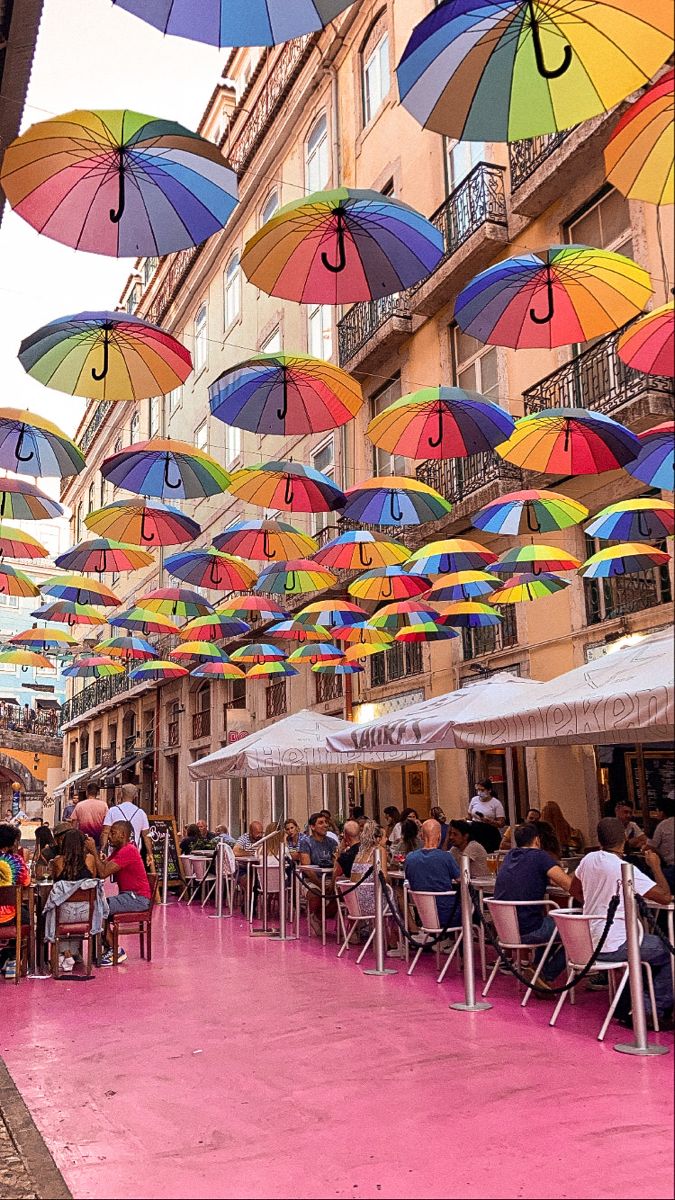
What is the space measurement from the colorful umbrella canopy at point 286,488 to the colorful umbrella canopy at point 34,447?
1794mm

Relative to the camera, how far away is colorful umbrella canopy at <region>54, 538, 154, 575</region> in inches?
551

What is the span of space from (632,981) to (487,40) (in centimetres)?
443

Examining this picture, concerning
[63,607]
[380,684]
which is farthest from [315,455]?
[63,607]

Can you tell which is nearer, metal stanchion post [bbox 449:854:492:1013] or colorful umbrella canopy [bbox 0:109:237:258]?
colorful umbrella canopy [bbox 0:109:237:258]

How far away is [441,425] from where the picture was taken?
31.5 ft

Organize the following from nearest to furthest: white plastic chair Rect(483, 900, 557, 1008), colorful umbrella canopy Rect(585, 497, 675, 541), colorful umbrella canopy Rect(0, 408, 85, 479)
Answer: white plastic chair Rect(483, 900, 557, 1008), colorful umbrella canopy Rect(585, 497, 675, 541), colorful umbrella canopy Rect(0, 408, 85, 479)

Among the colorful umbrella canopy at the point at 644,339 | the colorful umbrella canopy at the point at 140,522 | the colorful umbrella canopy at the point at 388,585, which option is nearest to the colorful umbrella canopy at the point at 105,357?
the colorful umbrella canopy at the point at 644,339

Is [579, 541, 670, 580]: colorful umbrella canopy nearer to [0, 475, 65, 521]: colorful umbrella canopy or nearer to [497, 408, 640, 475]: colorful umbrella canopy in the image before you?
[497, 408, 640, 475]: colorful umbrella canopy

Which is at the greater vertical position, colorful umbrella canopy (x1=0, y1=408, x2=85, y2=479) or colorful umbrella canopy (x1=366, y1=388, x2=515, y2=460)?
colorful umbrella canopy (x1=0, y1=408, x2=85, y2=479)

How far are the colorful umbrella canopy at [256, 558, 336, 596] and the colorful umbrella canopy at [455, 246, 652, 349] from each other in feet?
24.0

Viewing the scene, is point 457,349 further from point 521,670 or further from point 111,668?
point 111,668

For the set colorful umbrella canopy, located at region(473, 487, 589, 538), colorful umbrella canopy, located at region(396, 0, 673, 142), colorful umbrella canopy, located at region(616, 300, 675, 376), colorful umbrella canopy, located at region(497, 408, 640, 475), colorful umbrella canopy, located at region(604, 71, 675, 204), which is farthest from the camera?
colorful umbrella canopy, located at region(473, 487, 589, 538)

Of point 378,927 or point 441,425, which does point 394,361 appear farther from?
point 378,927

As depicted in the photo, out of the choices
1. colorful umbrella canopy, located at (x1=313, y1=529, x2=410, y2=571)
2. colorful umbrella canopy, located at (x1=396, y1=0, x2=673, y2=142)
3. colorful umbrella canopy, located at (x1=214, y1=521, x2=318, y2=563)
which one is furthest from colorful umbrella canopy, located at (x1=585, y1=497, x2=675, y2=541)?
colorful umbrella canopy, located at (x1=214, y1=521, x2=318, y2=563)
